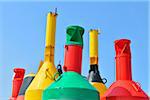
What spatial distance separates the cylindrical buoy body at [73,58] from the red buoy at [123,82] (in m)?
1.04

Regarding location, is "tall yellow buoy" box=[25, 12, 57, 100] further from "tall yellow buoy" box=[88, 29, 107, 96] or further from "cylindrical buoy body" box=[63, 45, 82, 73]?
"tall yellow buoy" box=[88, 29, 107, 96]

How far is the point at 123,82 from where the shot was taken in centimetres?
736

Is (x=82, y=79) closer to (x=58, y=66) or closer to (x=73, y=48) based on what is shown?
(x=73, y=48)

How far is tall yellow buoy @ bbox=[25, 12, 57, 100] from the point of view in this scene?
7.55 meters

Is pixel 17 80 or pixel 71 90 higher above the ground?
pixel 71 90

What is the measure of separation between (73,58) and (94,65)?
10.2ft

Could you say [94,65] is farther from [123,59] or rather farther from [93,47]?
[123,59]

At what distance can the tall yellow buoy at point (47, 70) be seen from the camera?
755 cm

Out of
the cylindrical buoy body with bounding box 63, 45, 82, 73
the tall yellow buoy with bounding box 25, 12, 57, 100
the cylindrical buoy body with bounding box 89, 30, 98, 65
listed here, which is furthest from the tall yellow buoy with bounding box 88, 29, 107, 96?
the cylindrical buoy body with bounding box 63, 45, 82, 73

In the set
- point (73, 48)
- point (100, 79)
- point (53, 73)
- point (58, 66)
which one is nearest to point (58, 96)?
point (73, 48)

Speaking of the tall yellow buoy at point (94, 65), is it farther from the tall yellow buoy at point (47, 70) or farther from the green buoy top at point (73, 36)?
the green buoy top at point (73, 36)

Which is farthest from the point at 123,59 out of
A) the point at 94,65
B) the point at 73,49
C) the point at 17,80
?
the point at 17,80

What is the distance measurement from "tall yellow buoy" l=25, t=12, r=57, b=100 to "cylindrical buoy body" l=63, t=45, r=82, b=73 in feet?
3.82

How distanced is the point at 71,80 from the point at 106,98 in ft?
3.68
